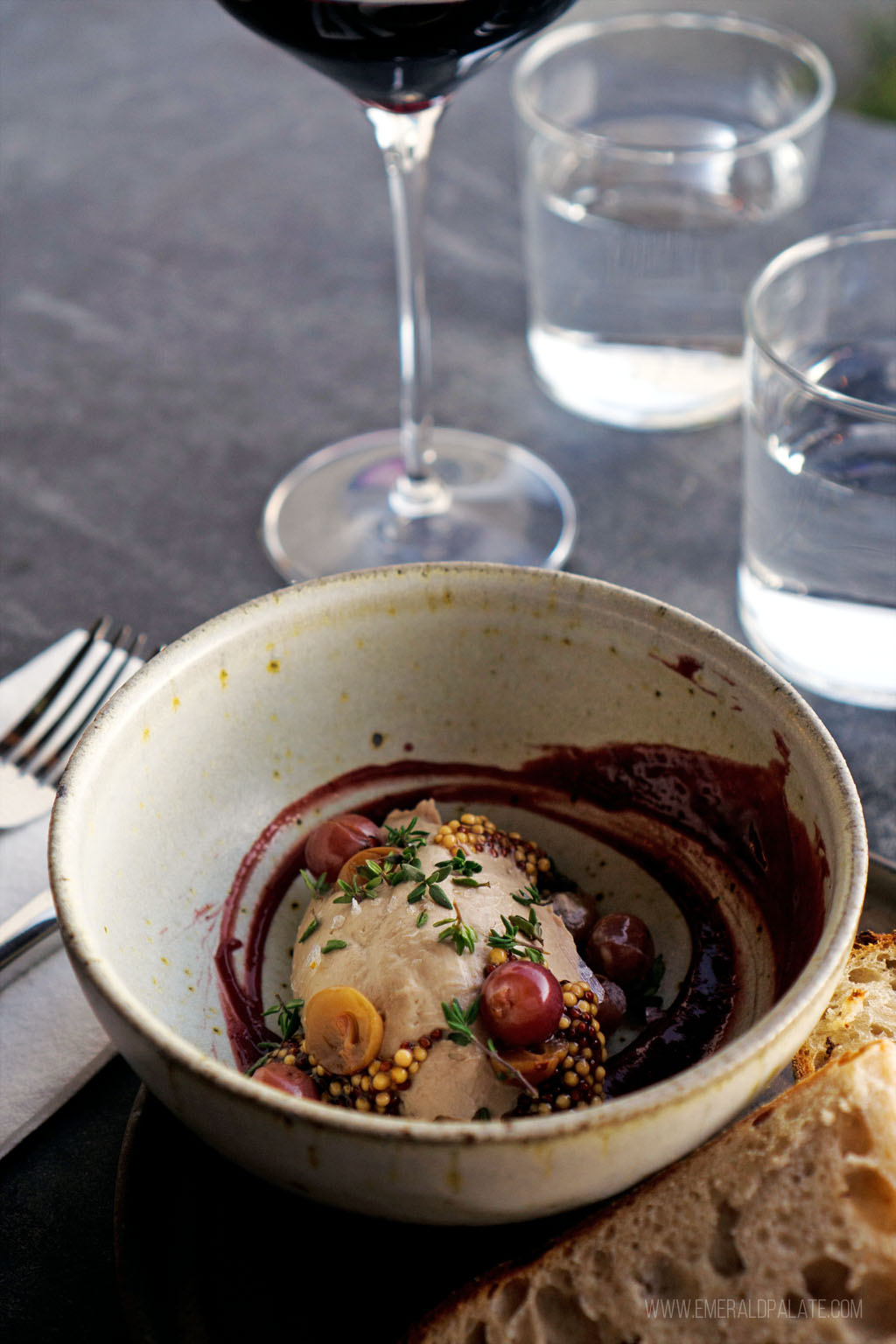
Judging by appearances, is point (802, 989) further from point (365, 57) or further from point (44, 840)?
point (365, 57)

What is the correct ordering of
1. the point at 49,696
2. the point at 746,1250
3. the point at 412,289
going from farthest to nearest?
the point at 412,289, the point at 49,696, the point at 746,1250

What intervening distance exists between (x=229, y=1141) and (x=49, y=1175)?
25cm

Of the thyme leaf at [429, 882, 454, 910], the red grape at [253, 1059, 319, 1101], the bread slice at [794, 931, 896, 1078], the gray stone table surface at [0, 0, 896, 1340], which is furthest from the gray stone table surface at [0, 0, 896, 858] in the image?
the red grape at [253, 1059, 319, 1101]

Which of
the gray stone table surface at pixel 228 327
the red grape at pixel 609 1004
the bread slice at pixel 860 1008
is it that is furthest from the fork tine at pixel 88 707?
the bread slice at pixel 860 1008

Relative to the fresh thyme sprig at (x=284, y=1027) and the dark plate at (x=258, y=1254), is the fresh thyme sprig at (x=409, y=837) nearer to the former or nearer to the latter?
the fresh thyme sprig at (x=284, y=1027)

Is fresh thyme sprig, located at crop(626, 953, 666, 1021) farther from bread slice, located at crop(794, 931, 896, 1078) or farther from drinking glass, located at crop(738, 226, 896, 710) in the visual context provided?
drinking glass, located at crop(738, 226, 896, 710)

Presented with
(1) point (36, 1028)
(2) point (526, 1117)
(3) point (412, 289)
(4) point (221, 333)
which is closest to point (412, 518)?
(3) point (412, 289)

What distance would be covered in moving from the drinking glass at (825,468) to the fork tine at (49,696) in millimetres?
599

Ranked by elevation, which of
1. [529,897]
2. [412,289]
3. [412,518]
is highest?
[412,289]

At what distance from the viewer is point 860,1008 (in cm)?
81

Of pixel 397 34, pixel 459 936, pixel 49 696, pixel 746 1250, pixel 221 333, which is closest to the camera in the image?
pixel 746 1250

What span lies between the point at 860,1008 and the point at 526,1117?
10.2 inches

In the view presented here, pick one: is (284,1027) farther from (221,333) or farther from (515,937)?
(221,333)

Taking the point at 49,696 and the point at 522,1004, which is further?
the point at 49,696
